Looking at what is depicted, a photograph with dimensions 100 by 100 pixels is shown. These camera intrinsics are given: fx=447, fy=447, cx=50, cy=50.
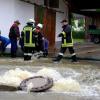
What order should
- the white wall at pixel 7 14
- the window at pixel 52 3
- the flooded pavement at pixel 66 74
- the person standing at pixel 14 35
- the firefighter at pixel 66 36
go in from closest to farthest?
the flooded pavement at pixel 66 74, the firefighter at pixel 66 36, the person standing at pixel 14 35, the white wall at pixel 7 14, the window at pixel 52 3

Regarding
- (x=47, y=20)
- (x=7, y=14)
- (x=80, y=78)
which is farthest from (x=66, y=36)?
(x=47, y=20)

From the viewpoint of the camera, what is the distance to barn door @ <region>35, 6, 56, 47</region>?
77.1 ft

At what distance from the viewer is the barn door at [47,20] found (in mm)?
23500

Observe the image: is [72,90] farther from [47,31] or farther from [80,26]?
[80,26]

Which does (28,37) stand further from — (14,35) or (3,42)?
(3,42)

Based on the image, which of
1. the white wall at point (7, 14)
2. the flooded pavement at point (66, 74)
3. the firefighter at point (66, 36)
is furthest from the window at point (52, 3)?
the firefighter at point (66, 36)

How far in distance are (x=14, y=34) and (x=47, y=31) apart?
5601 millimetres

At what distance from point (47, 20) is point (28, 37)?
7.04 metres

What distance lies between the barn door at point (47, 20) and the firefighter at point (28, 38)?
5.08 m

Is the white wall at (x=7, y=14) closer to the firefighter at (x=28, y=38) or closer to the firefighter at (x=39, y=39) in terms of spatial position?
the firefighter at (x=39, y=39)

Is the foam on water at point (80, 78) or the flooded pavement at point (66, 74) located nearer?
the flooded pavement at point (66, 74)

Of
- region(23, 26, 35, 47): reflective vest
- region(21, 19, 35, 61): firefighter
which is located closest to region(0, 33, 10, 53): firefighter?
region(21, 19, 35, 61): firefighter

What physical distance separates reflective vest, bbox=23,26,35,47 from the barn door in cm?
513

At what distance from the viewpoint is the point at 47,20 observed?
983 inches
